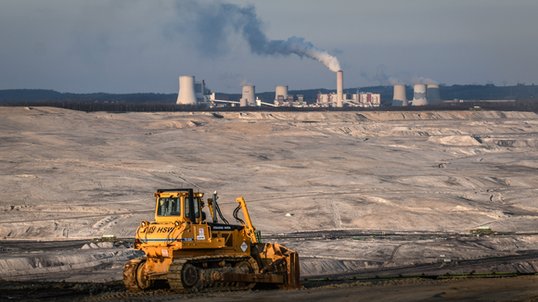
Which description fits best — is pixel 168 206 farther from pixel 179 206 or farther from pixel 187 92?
pixel 187 92

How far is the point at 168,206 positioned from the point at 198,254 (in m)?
1.37

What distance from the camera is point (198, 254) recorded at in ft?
83.1

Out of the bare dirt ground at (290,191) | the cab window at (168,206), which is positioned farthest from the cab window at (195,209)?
the bare dirt ground at (290,191)

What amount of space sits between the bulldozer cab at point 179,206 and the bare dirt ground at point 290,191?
4471 millimetres

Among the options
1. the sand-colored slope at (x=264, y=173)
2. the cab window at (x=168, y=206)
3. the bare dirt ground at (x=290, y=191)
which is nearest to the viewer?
the cab window at (x=168, y=206)

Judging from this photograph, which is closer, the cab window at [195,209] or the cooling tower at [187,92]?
the cab window at [195,209]

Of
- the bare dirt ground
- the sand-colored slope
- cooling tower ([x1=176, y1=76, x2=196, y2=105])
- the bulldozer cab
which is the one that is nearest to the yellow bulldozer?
the bulldozer cab

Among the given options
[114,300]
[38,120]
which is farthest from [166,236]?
[38,120]

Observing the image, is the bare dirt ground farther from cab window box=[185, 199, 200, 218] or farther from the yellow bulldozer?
cab window box=[185, 199, 200, 218]

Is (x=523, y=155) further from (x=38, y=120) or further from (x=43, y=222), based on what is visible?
(x=43, y=222)

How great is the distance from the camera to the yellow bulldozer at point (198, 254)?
979 inches

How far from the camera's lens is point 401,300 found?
23125 mm

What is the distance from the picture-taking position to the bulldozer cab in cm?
2509

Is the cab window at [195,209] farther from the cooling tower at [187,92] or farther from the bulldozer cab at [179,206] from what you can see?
the cooling tower at [187,92]
